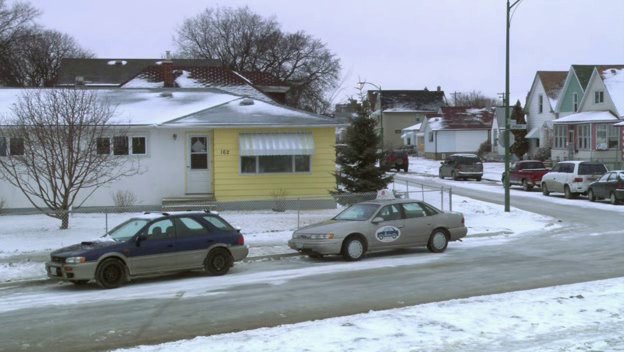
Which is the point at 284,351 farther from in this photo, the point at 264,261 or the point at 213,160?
the point at 213,160

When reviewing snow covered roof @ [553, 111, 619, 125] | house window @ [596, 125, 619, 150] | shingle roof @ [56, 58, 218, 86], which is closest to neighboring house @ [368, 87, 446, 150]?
shingle roof @ [56, 58, 218, 86]

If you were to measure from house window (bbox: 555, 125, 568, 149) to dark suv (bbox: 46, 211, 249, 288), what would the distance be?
140 ft

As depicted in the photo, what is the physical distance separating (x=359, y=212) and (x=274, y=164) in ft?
28.4

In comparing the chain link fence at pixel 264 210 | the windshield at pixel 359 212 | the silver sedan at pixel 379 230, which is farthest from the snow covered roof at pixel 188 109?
the silver sedan at pixel 379 230

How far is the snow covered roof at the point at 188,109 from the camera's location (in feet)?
77.7

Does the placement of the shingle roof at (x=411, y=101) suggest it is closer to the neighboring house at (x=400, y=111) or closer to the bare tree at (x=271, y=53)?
the neighboring house at (x=400, y=111)

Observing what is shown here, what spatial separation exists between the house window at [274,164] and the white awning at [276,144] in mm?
701

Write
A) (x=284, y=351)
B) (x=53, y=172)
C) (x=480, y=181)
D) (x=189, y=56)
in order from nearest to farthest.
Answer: (x=284, y=351) < (x=53, y=172) < (x=480, y=181) < (x=189, y=56)

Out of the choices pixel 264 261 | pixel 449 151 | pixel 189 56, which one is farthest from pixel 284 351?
pixel 189 56

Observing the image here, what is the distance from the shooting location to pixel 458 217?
17.0 meters

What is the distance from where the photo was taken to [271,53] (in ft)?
239

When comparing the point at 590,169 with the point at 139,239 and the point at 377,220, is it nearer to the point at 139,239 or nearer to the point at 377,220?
the point at 377,220

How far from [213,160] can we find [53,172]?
6.80 meters

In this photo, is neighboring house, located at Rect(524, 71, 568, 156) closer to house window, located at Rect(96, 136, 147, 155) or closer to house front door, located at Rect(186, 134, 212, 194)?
house front door, located at Rect(186, 134, 212, 194)
